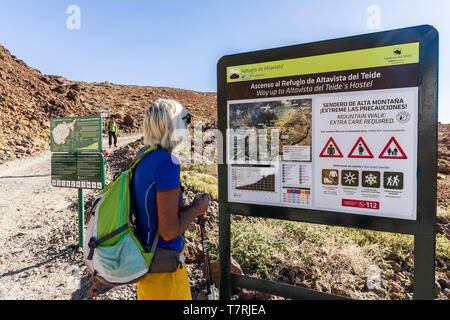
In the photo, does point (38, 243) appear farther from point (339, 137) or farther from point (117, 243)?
point (339, 137)

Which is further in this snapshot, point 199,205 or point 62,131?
point 62,131

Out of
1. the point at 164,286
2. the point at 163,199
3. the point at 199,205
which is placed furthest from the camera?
the point at 199,205

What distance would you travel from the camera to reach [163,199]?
1.76 m

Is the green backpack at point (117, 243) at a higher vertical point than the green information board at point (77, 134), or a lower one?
lower

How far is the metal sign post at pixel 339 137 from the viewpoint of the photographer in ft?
7.51

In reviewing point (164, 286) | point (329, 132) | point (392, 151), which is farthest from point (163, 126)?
point (392, 151)

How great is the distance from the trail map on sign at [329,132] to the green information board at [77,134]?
3048mm

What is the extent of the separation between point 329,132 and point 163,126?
1.43 m

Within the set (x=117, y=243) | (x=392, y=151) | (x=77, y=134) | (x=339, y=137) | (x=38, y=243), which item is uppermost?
(x=77, y=134)

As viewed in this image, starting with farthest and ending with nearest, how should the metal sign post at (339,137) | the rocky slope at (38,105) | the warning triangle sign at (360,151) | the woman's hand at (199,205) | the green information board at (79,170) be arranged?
the rocky slope at (38,105) < the green information board at (79,170) < the warning triangle sign at (360,151) < the metal sign post at (339,137) < the woman's hand at (199,205)

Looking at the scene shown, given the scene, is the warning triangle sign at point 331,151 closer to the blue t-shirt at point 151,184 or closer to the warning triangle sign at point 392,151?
the warning triangle sign at point 392,151

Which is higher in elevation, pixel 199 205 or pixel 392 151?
pixel 392 151

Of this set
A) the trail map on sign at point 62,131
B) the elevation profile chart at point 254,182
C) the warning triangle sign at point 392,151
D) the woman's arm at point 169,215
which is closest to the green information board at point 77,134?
the trail map on sign at point 62,131

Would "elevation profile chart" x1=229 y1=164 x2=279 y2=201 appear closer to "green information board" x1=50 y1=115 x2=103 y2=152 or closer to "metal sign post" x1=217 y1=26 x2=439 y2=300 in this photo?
"metal sign post" x1=217 y1=26 x2=439 y2=300
